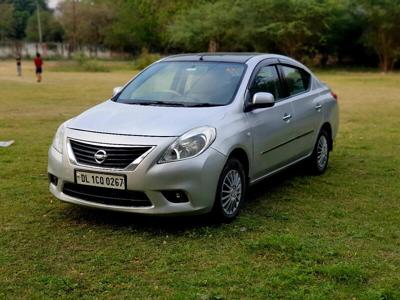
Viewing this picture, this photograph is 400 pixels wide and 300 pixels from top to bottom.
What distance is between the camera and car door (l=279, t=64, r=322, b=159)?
6.81 meters

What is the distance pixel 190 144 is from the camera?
4992 millimetres

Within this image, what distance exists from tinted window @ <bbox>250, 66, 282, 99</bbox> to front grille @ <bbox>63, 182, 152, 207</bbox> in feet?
5.96

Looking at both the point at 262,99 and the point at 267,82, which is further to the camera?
the point at 267,82

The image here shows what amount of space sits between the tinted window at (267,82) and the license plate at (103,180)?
1883 mm

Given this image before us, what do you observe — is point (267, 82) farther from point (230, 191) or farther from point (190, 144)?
point (190, 144)

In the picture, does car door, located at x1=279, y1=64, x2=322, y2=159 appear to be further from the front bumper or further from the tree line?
the tree line

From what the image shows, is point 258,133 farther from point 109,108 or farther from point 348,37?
point 348,37

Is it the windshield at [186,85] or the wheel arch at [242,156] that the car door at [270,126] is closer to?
the wheel arch at [242,156]

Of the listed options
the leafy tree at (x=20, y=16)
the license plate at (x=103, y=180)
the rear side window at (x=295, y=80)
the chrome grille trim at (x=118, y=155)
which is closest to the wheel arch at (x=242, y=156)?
the chrome grille trim at (x=118, y=155)

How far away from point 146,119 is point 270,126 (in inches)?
58.8

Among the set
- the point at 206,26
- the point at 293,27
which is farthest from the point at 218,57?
the point at 206,26

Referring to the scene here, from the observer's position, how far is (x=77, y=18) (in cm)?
6612

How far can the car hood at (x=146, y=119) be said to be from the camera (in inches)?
199


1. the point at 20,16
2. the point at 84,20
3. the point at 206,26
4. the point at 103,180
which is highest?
the point at 20,16
